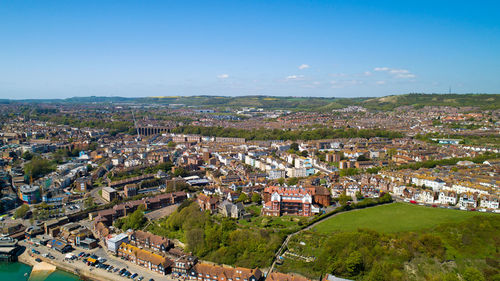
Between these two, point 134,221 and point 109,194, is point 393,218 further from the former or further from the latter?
point 109,194

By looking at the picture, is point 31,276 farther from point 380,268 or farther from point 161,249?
point 380,268

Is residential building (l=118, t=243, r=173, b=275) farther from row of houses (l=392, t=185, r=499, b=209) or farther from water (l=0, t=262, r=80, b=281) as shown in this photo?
row of houses (l=392, t=185, r=499, b=209)

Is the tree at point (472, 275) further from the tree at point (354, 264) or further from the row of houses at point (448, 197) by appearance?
the row of houses at point (448, 197)

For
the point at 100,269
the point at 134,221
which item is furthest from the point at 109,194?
the point at 100,269

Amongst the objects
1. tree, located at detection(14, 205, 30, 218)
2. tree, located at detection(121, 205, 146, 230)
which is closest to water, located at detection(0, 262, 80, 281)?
tree, located at detection(121, 205, 146, 230)

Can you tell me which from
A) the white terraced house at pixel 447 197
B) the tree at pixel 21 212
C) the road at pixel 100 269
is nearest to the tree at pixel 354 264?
the road at pixel 100 269
